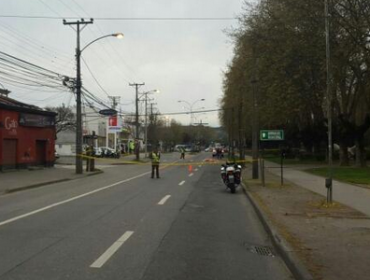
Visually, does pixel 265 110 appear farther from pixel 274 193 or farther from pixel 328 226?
pixel 328 226

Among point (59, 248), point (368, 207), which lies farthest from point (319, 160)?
point (59, 248)

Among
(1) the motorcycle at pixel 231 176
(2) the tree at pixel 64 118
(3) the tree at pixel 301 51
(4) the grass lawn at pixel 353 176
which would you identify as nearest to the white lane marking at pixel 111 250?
(1) the motorcycle at pixel 231 176

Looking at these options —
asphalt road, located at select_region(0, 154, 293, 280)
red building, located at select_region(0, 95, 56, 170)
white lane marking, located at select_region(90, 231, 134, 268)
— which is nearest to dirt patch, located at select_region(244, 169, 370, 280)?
asphalt road, located at select_region(0, 154, 293, 280)

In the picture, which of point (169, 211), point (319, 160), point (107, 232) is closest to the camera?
point (107, 232)

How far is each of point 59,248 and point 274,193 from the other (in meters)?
11.7

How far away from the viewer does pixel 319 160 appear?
54625 mm

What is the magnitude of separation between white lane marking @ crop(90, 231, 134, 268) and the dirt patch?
9.50ft

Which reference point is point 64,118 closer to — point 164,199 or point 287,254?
point 164,199

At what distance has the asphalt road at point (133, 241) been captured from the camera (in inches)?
288

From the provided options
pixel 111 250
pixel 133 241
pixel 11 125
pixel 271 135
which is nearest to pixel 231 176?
pixel 271 135

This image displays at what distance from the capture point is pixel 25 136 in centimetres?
3803

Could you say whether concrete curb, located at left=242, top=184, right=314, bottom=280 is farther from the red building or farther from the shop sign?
the shop sign

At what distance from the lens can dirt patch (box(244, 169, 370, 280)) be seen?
7.31m

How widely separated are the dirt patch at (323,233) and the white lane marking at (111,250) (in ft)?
9.50
